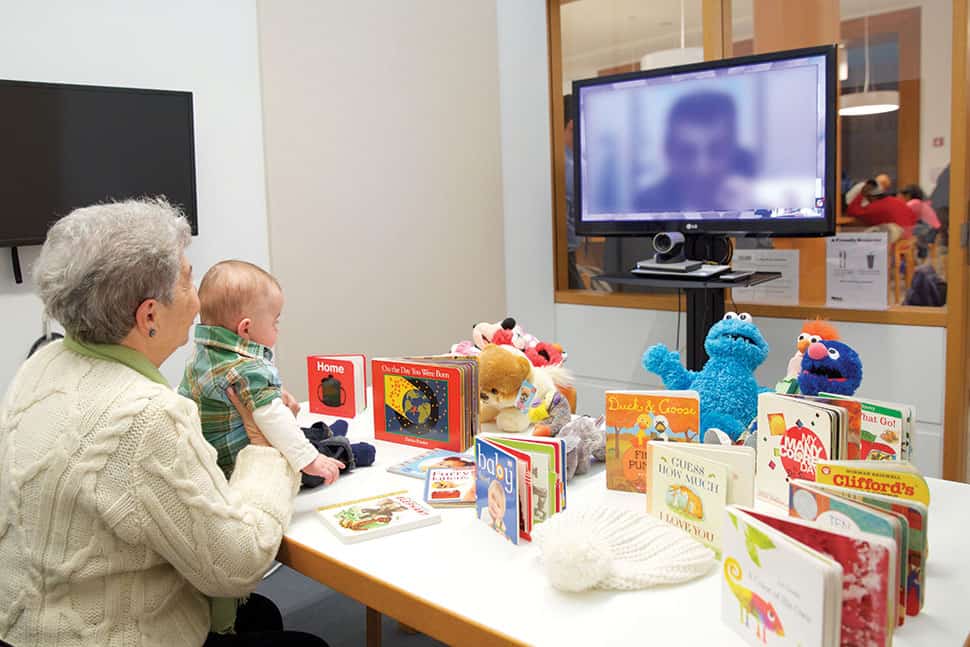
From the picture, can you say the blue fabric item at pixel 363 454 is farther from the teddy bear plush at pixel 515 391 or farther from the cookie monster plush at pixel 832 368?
the cookie monster plush at pixel 832 368

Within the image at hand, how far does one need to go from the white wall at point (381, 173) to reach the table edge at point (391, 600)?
95.6 inches

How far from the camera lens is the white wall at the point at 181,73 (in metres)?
3.00

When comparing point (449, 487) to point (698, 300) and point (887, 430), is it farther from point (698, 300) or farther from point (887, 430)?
point (698, 300)

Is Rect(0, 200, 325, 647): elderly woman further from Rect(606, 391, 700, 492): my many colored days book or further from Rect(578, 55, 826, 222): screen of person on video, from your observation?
Rect(578, 55, 826, 222): screen of person on video

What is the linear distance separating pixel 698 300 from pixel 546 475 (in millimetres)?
1829

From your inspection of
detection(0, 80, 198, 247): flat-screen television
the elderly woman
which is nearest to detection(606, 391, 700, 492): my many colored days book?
the elderly woman

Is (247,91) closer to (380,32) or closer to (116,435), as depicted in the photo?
(380,32)

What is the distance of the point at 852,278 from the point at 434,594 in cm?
254

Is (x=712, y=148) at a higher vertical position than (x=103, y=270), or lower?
higher

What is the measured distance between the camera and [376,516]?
1.52 metres

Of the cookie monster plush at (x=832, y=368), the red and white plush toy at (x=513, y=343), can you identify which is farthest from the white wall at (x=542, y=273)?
the cookie monster plush at (x=832, y=368)

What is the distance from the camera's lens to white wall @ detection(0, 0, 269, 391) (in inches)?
118

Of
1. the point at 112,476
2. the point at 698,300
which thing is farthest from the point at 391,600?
the point at 698,300

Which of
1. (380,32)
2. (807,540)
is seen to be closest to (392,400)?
(807,540)
